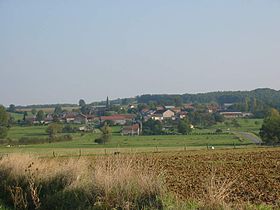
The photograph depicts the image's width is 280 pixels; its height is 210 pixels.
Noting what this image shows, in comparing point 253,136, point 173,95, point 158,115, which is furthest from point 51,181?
point 173,95

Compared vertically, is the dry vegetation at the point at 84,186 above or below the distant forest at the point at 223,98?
below

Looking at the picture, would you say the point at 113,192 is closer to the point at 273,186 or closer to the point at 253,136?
the point at 273,186

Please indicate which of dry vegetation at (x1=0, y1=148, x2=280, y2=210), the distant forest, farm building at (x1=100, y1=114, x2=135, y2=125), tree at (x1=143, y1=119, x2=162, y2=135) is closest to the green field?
tree at (x1=143, y1=119, x2=162, y2=135)

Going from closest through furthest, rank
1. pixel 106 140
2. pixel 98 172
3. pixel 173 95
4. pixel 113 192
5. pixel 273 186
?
pixel 113 192
pixel 98 172
pixel 273 186
pixel 106 140
pixel 173 95

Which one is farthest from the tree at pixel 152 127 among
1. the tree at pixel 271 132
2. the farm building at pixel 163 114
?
the tree at pixel 271 132

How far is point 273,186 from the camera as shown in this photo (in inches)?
715

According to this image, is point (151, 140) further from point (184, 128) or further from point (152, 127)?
point (152, 127)

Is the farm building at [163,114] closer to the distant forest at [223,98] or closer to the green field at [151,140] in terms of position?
the green field at [151,140]

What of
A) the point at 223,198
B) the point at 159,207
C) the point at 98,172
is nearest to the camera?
the point at 223,198

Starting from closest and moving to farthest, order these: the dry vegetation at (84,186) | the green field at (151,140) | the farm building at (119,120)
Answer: the dry vegetation at (84,186), the green field at (151,140), the farm building at (119,120)

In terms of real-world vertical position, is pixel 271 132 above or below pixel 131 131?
above

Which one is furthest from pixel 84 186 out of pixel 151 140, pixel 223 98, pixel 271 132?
pixel 223 98

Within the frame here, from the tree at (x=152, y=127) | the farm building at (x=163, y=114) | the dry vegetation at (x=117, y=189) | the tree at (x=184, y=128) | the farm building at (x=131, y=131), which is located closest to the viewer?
the dry vegetation at (x=117, y=189)

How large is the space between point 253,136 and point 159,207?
79.1 meters
